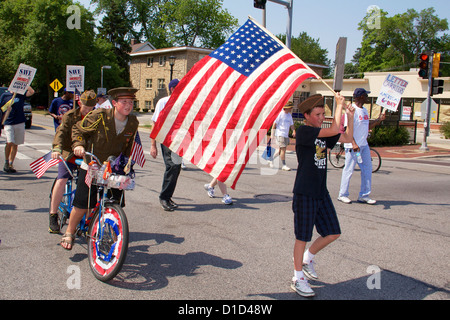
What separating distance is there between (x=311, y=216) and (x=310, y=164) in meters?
0.48

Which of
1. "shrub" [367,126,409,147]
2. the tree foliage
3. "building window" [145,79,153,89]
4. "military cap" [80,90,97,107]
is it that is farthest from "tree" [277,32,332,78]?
"military cap" [80,90,97,107]

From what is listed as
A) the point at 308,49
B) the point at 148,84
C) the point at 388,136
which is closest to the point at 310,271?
the point at 388,136

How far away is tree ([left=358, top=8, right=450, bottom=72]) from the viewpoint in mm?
75438

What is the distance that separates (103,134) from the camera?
4.50m

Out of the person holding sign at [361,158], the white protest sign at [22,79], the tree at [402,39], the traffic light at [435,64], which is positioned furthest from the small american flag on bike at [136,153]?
the tree at [402,39]

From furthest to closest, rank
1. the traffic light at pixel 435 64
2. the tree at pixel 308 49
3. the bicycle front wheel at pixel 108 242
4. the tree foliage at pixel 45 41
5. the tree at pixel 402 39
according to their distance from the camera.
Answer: the tree at pixel 308 49 < the tree at pixel 402 39 < the tree foliage at pixel 45 41 < the traffic light at pixel 435 64 < the bicycle front wheel at pixel 108 242

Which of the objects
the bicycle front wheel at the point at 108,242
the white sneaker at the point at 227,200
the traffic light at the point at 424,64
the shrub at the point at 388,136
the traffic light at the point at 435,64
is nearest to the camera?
the bicycle front wheel at the point at 108,242

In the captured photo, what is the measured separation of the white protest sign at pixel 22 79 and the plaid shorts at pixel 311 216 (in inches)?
274

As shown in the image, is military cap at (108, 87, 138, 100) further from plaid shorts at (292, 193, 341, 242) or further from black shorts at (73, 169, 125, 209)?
A: plaid shorts at (292, 193, 341, 242)

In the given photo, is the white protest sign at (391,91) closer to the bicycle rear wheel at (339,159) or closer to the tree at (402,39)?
the bicycle rear wheel at (339,159)

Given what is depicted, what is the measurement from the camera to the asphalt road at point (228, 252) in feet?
13.1

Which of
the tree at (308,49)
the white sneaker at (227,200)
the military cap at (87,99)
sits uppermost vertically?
the tree at (308,49)
